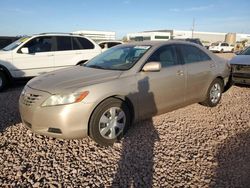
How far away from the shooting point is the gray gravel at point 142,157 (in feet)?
9.99

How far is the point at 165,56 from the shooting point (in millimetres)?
4773

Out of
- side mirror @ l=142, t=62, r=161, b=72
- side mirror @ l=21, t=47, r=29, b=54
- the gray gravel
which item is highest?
side mirror @ l=21, t=47, r=29, b=54

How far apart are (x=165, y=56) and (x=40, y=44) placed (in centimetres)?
529

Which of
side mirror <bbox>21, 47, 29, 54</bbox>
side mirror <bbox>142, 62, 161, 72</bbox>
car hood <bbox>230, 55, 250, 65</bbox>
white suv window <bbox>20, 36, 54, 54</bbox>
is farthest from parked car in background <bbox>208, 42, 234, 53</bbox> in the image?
side mirror <bbox>142, 62, 161, 72</bbox>

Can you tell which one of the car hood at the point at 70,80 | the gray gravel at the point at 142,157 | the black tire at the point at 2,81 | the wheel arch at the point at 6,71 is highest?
the car hood at the point at 70,80

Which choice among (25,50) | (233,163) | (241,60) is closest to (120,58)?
(233,163)

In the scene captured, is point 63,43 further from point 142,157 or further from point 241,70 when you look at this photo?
point 142,157

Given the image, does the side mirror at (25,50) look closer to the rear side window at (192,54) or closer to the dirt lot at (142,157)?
the dirt lot at (142,157)

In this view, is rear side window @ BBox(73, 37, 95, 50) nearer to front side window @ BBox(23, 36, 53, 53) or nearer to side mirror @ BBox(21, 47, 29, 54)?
front side window @ BBox(23, 36, 53, 53)

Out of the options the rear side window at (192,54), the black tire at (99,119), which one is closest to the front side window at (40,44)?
the rear side window at (192,54)

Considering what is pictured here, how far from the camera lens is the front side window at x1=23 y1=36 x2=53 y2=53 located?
827 cm

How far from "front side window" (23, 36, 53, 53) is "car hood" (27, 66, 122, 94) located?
4381mm

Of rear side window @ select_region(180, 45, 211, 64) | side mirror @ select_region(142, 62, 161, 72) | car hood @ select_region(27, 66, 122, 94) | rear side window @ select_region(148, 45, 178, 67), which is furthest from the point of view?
rear side window @ select_region(180, 45, 211, 64)

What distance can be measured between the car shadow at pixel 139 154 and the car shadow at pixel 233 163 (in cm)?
84
